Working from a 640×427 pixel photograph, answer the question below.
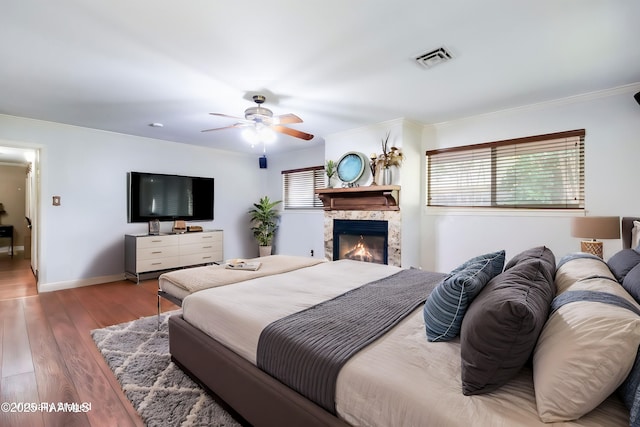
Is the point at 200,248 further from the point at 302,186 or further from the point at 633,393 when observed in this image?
the point at 633,393

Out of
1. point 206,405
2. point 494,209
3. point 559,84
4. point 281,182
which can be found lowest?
point 206,405

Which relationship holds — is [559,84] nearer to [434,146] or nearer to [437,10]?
[434,146]

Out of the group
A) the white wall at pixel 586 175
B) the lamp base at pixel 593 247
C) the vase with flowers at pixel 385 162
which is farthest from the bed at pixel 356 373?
the vase with flowers at pixel 385 162

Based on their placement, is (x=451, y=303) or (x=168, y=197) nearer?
(x=451, y=303)

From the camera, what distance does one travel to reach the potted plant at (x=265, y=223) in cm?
613

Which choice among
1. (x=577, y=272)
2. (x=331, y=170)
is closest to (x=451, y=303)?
(x=577, y=272)

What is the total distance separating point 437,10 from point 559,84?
1850 millimetres

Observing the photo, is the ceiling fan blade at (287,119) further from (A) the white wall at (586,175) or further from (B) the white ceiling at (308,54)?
(A) the white wall at (586,175)

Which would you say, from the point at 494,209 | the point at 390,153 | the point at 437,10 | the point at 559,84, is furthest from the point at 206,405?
the point at 559,84

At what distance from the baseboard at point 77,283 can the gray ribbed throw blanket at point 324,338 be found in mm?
4373

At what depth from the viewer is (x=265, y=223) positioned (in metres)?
6.16

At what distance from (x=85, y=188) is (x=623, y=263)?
5880 mm

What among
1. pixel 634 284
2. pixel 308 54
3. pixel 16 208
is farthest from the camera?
pixel 16 208

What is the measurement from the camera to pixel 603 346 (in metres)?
0.81
